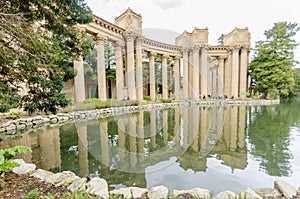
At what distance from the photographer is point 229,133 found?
5949 mm

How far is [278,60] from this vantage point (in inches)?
810

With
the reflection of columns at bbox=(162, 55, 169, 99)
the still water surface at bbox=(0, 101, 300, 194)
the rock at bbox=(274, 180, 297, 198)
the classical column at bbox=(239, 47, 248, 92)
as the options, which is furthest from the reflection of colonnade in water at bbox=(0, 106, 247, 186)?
the classical column at bbox=(239, 47, 248, 92)

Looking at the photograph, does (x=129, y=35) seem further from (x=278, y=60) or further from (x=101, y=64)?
(x=278, y=60)

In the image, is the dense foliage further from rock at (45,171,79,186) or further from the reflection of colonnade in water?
the reflection of colonnade in water

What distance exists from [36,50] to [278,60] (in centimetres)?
2596

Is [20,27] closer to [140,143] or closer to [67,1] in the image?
[67,1]

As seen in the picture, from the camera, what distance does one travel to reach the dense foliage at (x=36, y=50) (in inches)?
104

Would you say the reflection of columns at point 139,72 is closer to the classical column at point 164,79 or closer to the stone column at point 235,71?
the classical column at point 164,79

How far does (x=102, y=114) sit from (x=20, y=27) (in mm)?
8736

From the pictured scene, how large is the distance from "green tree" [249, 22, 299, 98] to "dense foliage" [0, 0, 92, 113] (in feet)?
78.7

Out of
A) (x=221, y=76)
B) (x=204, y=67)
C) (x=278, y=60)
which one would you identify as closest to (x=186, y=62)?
(x=204, y=67)

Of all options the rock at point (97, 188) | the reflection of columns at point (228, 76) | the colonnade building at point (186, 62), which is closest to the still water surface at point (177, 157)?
the rock at point (97, 188)

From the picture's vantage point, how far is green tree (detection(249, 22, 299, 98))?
786 inches

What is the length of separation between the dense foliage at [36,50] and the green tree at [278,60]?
2400cm
